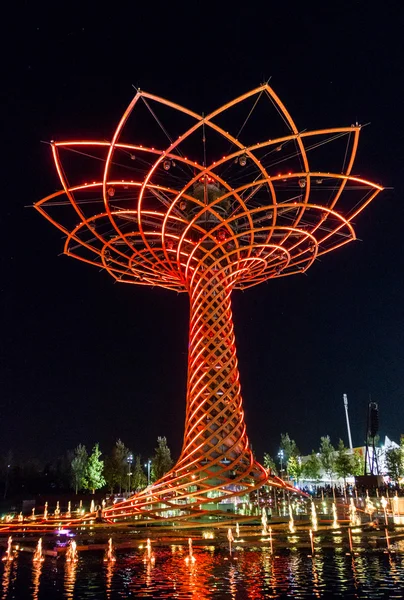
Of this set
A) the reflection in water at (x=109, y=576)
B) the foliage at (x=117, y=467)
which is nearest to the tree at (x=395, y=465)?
the foliage at (x=117, y=467)

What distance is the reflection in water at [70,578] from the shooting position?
8270 mm

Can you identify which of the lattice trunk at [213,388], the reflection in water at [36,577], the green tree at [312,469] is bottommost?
the reflection in water at [36,577]

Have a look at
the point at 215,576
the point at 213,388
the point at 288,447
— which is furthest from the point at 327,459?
the point at 215,576

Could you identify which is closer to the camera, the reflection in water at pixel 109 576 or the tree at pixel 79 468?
the reflection in water at pixel 109 576

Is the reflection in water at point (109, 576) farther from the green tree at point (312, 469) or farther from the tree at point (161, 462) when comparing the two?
the green tree at point (312, 469)

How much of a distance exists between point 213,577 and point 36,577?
406 cm

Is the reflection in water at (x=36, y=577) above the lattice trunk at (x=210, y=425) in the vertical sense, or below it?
below

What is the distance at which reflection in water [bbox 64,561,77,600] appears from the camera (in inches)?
326

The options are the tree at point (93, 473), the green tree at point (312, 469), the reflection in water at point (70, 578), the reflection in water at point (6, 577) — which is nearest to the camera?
the reflection in water at point (70, 578)

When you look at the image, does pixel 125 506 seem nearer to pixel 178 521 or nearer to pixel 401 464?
pixel 178 521

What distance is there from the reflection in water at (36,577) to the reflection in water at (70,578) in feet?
1.80

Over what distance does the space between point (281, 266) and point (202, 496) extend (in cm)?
1287

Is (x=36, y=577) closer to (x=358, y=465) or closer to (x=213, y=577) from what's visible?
(x=213, y=577)

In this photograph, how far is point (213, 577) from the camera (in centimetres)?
918
